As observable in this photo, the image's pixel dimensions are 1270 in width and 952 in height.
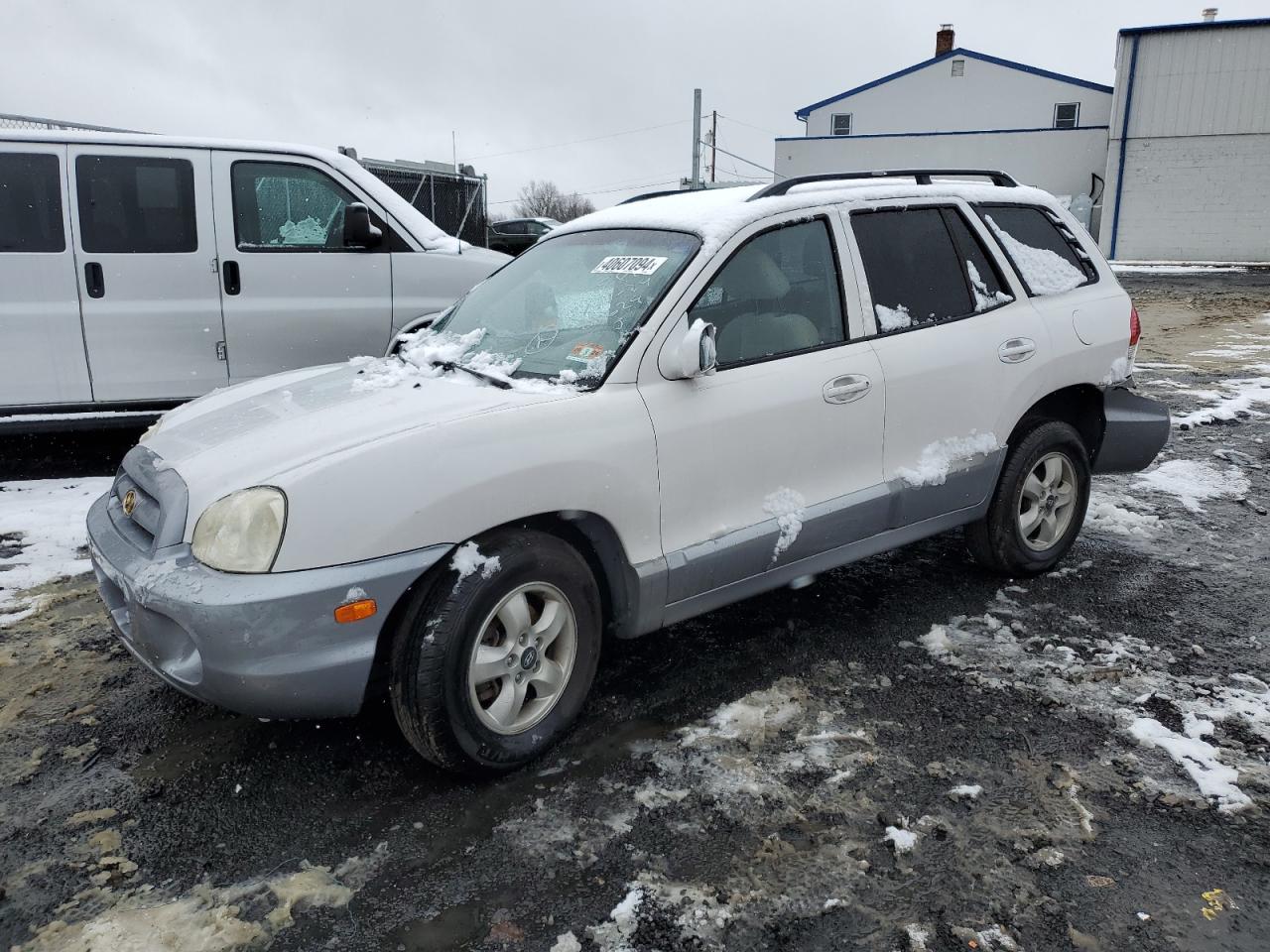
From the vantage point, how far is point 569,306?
3.54m

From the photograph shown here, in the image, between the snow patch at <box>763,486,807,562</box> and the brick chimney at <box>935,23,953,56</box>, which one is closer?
the snow patch at <box>763,486,807,562</box>

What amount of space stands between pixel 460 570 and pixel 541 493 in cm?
34

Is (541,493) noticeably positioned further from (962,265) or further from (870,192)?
(962,265)

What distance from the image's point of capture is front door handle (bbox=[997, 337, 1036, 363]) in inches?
160

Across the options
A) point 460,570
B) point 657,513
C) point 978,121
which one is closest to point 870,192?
point 657,513

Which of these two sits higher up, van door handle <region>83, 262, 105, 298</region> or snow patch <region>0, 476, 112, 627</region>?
van door handle <region>83, 262, 105, 298</region>

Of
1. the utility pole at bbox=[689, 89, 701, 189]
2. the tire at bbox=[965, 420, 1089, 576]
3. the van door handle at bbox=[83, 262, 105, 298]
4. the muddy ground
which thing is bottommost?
the muddy ground

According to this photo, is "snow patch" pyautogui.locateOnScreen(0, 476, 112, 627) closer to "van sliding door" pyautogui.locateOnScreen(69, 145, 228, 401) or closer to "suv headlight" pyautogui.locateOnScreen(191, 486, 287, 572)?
"van sliding door" pyautogui.locateOnScreen(69, 145, 228, 401)

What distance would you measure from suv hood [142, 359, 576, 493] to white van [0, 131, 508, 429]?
8.40ft

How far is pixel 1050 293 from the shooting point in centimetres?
437

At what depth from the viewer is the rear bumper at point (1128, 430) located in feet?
14.9

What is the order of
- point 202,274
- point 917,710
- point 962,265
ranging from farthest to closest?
point 202,274
point 962,265
point 917,710

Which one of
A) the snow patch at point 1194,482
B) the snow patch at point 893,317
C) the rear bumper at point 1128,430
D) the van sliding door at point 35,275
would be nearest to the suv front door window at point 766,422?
the snow patch at point 893,317

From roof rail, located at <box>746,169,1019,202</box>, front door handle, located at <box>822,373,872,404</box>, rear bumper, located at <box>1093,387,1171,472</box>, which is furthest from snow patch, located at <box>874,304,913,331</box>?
rear bumper, located at <box>1093,387,1171,472</box>
